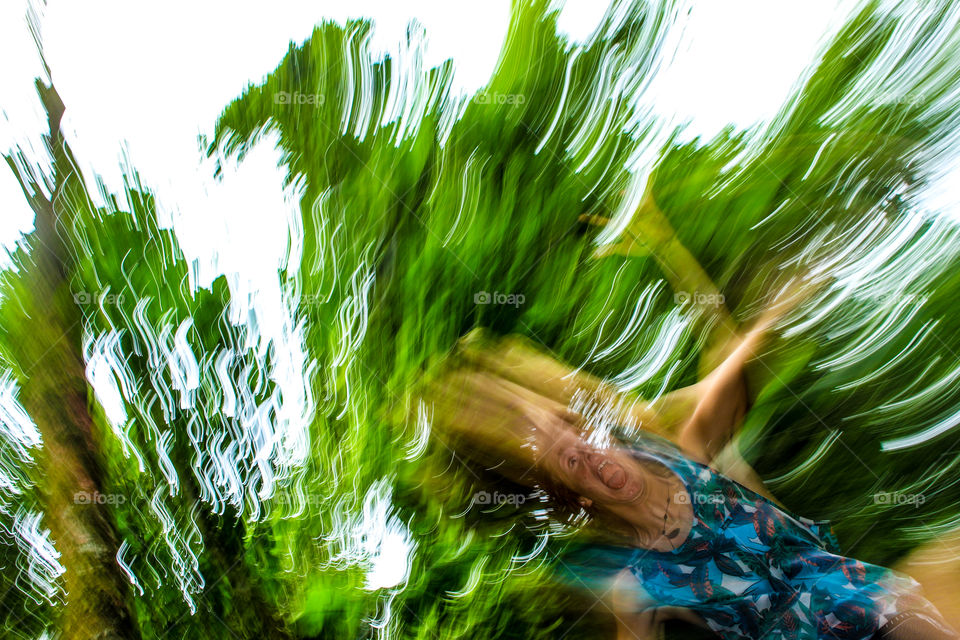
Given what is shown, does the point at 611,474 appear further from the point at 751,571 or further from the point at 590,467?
the point at 751,571

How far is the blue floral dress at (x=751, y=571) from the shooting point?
698 mm

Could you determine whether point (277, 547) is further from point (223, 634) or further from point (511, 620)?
point (511, 620)

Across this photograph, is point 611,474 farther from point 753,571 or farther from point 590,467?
point 753,571

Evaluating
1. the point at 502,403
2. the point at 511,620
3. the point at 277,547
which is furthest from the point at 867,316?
the point at 277,547

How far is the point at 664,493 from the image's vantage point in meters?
0.74

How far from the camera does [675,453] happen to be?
2.45 feet

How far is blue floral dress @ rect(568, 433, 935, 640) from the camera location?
70cm

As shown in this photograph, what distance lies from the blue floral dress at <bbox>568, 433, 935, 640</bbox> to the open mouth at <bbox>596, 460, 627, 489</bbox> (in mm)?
29

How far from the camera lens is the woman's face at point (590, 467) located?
0.74 m

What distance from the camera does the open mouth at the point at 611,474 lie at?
0.74m

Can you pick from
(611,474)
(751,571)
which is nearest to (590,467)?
(611,474)

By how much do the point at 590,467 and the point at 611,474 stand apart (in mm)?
27

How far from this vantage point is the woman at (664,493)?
0.72m

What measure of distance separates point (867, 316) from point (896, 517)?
0.24 meters
